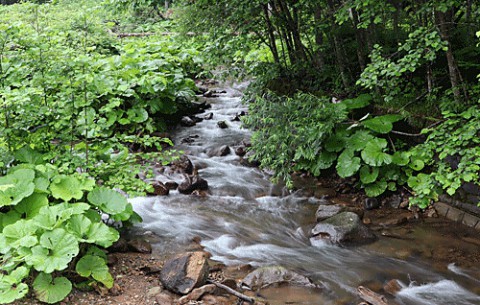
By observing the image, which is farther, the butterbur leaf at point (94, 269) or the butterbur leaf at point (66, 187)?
the butterbur leaf at point (66, 187)

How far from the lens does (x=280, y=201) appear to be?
674cm

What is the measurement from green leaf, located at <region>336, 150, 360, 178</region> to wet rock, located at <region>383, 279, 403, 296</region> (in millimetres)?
2060

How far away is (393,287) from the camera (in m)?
4.28

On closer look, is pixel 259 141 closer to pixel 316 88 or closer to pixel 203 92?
pixel 316 88

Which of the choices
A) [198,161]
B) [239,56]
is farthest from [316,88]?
[198,161]

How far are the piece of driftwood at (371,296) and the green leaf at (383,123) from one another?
2736mm

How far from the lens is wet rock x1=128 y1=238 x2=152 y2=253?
179 inches

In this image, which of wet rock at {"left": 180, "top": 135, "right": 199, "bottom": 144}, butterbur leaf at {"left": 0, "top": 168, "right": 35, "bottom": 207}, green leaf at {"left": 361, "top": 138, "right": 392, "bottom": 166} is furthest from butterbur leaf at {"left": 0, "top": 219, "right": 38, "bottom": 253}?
wet rock at {"left": 180, "top": 135, "right": 199, "bottom": 144}

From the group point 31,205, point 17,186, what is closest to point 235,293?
point 31,205

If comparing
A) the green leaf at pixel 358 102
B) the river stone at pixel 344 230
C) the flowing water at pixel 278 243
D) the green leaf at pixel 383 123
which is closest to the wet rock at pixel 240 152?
the flowing water at pixel 278 243

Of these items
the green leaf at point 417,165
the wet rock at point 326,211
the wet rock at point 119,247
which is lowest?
the wet rock at point 326,211

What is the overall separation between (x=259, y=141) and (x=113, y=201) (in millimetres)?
2755

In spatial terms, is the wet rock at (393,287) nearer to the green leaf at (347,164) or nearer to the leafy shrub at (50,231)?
the green leaf at (347,164)

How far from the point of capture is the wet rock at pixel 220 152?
28.5 feet
